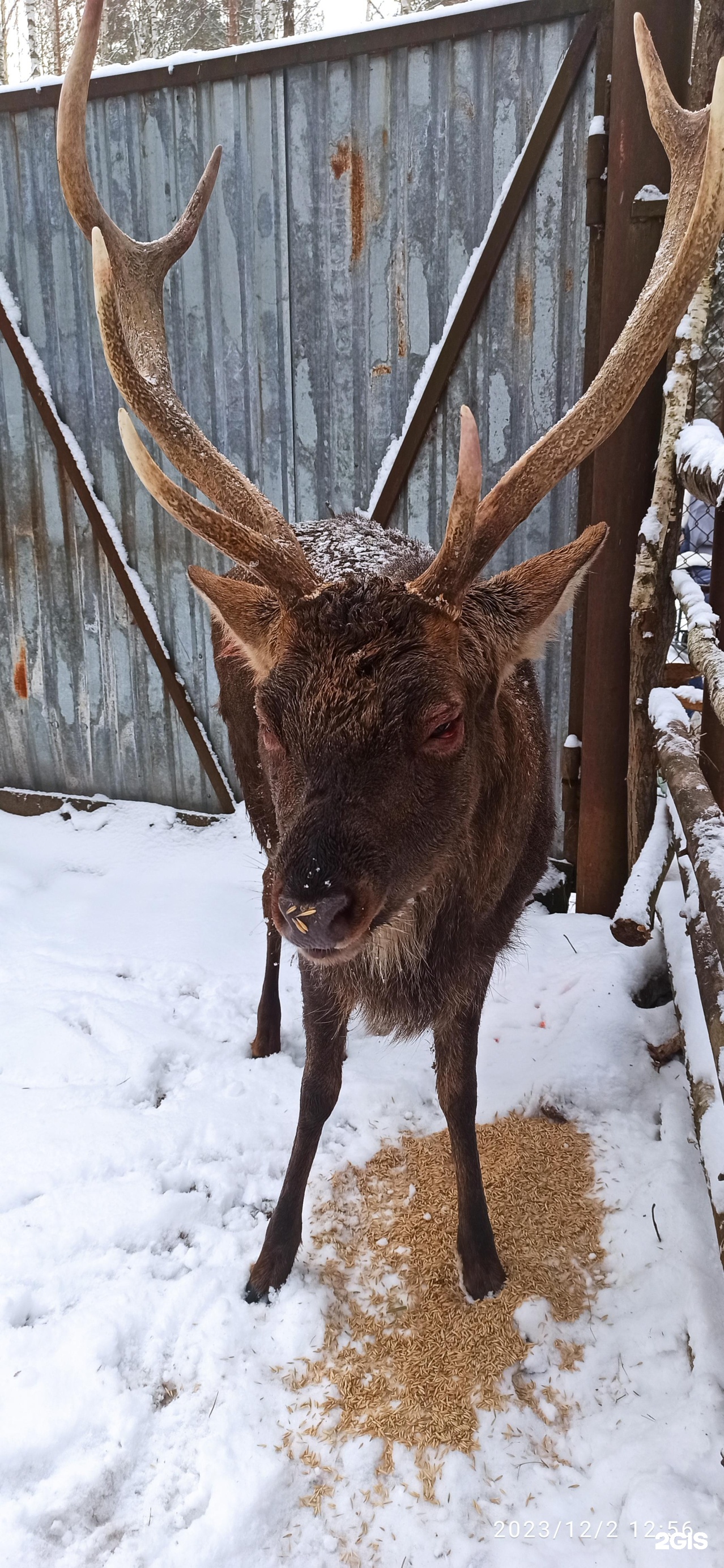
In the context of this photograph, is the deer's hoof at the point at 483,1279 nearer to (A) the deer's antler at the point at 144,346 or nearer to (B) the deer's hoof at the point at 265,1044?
(B) the deer's hoof at the point at 265,1044

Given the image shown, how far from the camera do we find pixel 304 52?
12.8ft

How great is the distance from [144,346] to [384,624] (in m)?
1.37

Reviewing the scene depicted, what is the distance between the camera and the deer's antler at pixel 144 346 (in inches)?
76.7

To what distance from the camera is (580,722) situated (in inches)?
162

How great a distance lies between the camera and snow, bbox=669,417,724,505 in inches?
84.3

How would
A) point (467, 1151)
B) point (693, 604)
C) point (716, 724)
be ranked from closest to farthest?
point (467, 1151)
point (693, 604)
point (716, 724)

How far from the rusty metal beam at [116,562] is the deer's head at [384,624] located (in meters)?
2.64

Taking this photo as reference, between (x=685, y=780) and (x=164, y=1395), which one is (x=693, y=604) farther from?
(x=164, y=1395)

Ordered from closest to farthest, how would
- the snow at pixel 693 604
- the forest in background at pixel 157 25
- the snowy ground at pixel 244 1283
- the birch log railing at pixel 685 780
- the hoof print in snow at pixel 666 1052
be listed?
1. the snowy ground at pixel 244 1283
2. the birch log railing at pixel 685 780
3. the snow at pixel 693 604
4. the hoof print in snow at pixel 666 1052
5. the forest in background at pixel 157 25

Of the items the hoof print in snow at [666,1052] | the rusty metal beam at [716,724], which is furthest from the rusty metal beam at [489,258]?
the hoof print in snow at [666,1052]

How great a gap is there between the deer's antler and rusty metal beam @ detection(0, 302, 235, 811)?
2310mm

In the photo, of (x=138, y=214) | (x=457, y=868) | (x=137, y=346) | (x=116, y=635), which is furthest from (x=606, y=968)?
(x=138, y=214)

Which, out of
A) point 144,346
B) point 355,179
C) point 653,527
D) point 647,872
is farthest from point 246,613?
point 355,179

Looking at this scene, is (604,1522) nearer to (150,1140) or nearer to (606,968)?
(150,1140)
